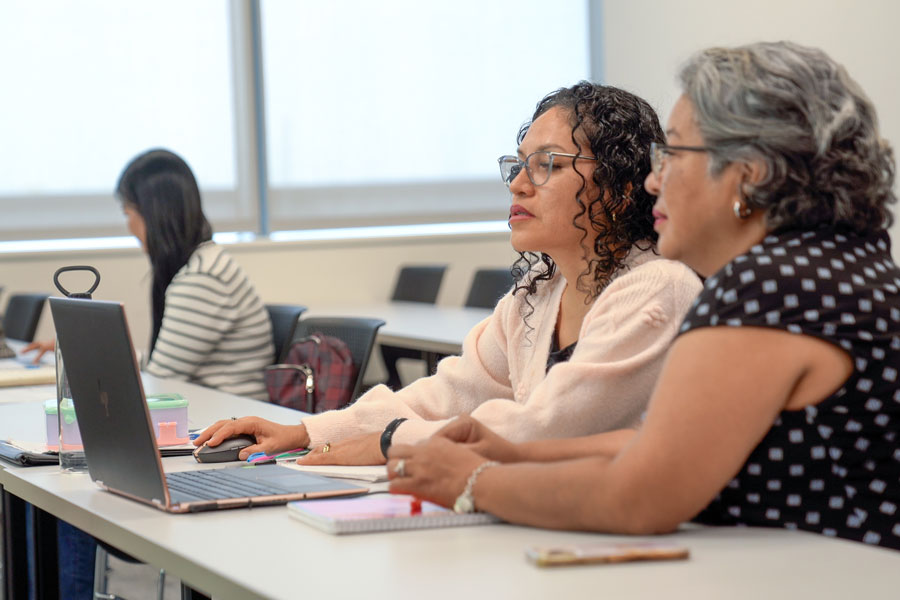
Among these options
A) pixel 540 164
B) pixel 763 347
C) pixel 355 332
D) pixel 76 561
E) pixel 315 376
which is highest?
pixel 540 164

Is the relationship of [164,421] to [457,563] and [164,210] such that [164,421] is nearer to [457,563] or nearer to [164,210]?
[457,563]

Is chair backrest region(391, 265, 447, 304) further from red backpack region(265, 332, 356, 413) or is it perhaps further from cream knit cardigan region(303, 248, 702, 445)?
cream knit cardigan region(303, 248, 702, 445)

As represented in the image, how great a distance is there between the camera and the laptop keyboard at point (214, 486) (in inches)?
64.7

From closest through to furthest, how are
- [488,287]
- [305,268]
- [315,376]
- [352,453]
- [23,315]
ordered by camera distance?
[352,453], [315,376], [23,315], [488,287], [305,268]

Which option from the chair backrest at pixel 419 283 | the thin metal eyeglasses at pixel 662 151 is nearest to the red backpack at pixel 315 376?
the thin metal eyeglasses at pixel 662 151

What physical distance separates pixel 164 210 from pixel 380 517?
2.51 m

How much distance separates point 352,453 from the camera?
1911 millimetres

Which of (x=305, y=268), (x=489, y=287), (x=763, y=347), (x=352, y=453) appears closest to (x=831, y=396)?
(x=763, y=347)

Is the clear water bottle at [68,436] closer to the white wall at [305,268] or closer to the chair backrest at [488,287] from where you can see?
the chair backrest at [488,287]

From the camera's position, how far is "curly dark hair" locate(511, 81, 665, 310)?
1997 millimetres

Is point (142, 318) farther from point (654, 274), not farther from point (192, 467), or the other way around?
point (654, 274)

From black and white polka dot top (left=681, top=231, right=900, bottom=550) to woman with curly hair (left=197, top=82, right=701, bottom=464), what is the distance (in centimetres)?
37

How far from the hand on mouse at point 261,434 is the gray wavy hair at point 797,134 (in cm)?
95

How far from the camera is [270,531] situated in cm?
147
